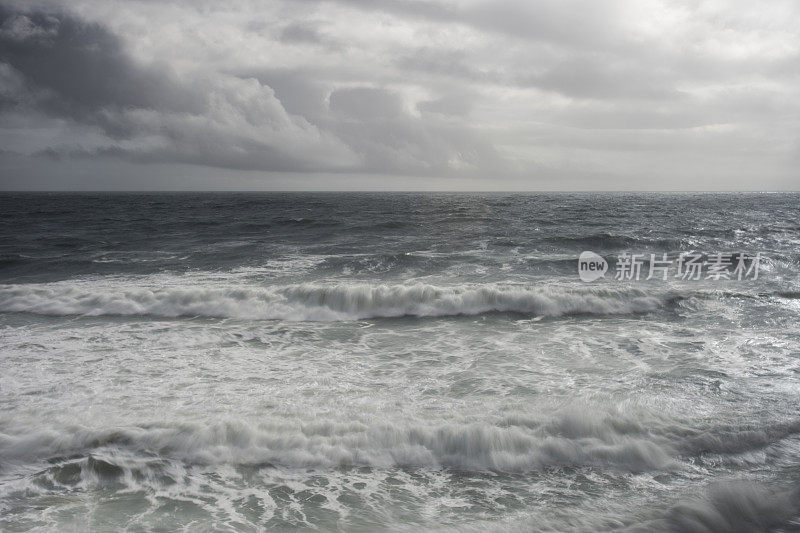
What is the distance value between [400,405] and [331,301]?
6.36m

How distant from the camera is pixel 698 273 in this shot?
16.8 metres

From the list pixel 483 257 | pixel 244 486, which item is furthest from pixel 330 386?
pixel 483 257

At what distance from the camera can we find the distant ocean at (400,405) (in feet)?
14.5

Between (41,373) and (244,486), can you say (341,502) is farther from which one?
(41,373)

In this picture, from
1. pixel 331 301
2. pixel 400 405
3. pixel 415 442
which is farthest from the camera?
pixel 331 301

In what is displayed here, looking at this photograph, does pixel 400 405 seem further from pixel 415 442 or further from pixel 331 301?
pixel 331 301

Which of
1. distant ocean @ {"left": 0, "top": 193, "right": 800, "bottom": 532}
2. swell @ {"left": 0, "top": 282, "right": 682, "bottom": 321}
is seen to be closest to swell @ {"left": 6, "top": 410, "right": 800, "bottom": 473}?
distant ocean @ {"left": 0, "top": 193, "right": 800, "bottom": 532}

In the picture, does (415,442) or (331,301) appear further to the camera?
(331,301)

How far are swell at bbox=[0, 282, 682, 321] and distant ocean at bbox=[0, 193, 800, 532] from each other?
0.07 m

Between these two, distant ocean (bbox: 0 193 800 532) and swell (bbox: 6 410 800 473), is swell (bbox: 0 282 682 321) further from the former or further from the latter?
swell (bbox: 6 410 800 473)

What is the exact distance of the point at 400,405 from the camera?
21.4 feet

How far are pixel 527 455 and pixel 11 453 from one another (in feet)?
20.0

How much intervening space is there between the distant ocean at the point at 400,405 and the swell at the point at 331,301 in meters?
0.07

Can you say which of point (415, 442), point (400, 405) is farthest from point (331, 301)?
point (415, 442)
